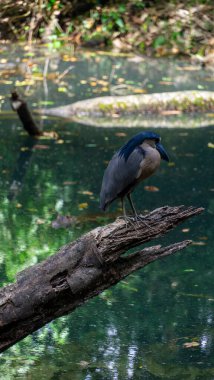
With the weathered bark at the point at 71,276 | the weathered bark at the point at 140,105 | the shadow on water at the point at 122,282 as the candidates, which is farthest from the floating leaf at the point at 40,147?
the weathered bark at the point at 71,276

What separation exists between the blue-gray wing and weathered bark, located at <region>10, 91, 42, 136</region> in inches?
178

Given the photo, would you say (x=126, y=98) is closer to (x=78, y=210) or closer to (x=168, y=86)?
(x=168, y=86)

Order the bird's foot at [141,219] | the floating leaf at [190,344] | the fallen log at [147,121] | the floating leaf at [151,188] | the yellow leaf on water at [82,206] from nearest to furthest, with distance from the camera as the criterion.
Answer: the bird's foot at [141,219], the floating leaf at [190,344], the yellow leaf on water at [82,206], the floating leaf at [151,188], the fallen log at [147,121]

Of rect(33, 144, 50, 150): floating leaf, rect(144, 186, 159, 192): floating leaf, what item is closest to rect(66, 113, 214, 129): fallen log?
rect(33, 144, 50, 150): floating leaf

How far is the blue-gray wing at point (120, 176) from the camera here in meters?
4.44

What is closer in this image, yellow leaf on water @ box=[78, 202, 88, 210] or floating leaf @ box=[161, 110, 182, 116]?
yellow leaf on water @ box=[78, 202, 88, 210]

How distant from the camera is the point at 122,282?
6023 mm

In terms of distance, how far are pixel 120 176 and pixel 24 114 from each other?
4.82 meters

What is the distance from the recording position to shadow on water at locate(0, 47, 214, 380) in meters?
4.88

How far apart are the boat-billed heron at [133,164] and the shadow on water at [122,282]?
93 cm

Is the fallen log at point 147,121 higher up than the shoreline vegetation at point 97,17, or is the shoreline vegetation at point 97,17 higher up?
the shoreline vegetation at point 97,17

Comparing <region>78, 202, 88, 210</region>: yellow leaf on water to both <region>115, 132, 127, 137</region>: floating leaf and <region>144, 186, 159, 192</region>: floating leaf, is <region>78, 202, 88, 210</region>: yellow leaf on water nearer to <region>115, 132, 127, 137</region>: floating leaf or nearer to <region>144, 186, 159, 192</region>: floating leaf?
<region>144, 186, 159, 192</region>: floating leaf

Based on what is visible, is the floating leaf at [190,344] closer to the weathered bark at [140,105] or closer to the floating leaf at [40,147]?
the floating leaf at [40,147]

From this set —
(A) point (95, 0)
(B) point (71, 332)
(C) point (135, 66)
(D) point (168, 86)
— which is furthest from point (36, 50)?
(B) point (71, 332)
